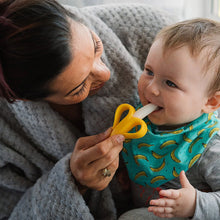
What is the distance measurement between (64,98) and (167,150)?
1.31 ft

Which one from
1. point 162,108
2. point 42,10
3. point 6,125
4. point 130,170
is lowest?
point 130,170

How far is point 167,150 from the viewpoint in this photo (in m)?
0.90

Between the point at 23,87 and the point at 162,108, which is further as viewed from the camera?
the point at 162,108

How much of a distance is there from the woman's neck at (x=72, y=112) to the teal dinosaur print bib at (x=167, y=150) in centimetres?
24

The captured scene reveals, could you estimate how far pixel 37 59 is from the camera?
2.07 feet

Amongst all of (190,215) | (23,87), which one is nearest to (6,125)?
(23,87)

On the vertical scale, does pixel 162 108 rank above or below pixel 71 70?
below

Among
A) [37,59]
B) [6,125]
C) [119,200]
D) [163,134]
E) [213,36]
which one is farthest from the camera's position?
[119,200]

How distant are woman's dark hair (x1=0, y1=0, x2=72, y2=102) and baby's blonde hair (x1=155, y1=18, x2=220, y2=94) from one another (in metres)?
0.31

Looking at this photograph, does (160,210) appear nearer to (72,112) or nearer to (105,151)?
(105,151)

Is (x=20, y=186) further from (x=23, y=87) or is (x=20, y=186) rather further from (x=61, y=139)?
(x=23, y=87)

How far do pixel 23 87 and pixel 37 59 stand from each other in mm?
95

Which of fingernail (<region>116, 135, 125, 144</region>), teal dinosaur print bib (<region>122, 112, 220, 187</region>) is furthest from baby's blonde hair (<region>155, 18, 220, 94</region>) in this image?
fingernail (<region>116, 135, 125, 144</region>)

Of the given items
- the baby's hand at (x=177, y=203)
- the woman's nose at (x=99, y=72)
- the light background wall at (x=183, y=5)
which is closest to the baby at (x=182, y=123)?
the baby's hand at (x=177, y=203)
